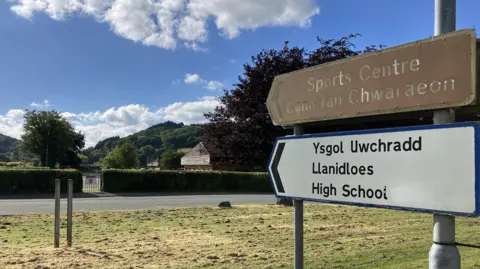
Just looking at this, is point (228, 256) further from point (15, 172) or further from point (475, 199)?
point (15, 172)

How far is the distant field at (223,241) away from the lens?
606 centimetres

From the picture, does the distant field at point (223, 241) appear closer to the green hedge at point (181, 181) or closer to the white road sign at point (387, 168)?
the white road sign at point (387, 168)

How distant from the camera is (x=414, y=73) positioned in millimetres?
2988

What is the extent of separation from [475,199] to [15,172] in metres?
26.6

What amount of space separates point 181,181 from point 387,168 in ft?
89.8

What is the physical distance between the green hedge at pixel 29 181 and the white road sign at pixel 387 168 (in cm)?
2463

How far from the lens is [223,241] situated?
7848 millimetres

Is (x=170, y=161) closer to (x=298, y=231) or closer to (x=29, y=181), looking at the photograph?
(x=29, y=181)

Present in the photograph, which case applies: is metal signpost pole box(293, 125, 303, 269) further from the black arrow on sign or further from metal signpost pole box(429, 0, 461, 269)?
metal signpost pole box(429, 0, 461, 269)

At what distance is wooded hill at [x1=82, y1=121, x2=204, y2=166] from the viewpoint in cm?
12751

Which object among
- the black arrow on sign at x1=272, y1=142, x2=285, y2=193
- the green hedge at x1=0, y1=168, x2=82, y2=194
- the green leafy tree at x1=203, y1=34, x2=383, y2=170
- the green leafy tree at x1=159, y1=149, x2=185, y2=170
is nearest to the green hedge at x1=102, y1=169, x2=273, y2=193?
the green hedge at x1=0, y1=168, x2=82, y2=194

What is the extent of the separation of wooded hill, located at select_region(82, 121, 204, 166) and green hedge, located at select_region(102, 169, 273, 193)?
242ft

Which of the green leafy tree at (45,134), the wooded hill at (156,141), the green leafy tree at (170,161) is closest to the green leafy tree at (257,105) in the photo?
the green leafy tree at (45,134)

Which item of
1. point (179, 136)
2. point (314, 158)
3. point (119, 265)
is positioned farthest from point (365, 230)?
point (179, 136)
